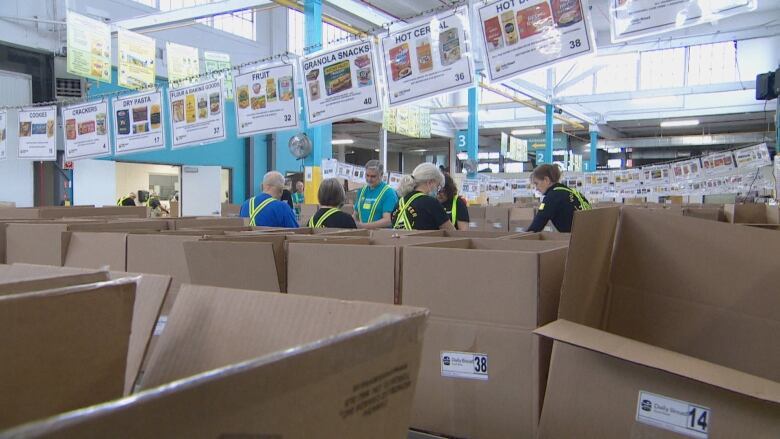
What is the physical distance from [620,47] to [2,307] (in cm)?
1238

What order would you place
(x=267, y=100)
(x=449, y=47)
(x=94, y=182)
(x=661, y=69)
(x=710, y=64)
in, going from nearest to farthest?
(x=449, y=47) < (x=267, y=100) < (x=94, y=182) < (x=710, y=64) < (x=661, y=69)

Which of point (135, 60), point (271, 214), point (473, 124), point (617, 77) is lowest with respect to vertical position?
point (271, 214)

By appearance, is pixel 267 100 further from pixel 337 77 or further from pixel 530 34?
pixel 530 34

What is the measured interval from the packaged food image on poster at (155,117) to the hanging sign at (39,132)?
2447 mm

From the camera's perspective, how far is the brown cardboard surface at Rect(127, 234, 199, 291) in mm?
2371

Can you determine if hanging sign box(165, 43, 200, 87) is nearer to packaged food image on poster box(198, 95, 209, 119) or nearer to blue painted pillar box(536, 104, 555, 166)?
packaged food image on poster box(198, 95, 209, 119)

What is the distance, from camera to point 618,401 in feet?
4.48

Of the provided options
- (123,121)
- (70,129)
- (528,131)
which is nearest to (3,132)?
(70,129)

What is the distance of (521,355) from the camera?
1596mm

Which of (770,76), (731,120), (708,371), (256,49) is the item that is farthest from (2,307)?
(731,120)

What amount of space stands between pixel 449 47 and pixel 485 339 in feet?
12.0

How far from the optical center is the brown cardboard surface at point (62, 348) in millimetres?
782

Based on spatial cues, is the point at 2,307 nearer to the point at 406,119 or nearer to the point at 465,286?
the point at 465,286

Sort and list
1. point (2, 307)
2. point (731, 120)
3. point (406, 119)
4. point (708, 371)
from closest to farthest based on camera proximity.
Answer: point (2, 307), point (708, 371), point (406, 119), point (731, 120)
